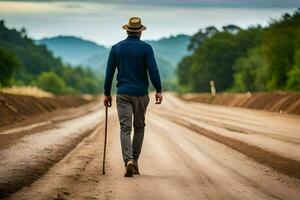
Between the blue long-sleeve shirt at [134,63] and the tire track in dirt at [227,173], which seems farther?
the blue long-sleeve shirt at [134,63]

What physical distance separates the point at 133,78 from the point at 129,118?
62 centimetres

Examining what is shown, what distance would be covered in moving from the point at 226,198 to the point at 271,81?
66165 mm

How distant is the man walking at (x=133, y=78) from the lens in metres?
11.2

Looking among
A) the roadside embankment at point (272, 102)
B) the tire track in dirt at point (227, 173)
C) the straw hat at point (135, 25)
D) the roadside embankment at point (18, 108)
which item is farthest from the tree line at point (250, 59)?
the straw hat at point (135, 25)

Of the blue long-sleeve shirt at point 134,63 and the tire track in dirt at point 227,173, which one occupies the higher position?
the blue long-sleeve shirt at point 134,63

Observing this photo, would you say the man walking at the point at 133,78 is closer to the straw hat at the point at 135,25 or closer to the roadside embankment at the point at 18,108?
the straw hat at the point at 135,25

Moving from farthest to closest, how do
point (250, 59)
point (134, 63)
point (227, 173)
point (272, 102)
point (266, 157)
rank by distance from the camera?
point (250, 59) → point (272, 102) → point (266, 157) → point (134, 63) → point (227, 173)

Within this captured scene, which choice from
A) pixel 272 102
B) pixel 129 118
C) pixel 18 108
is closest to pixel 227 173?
pixel 129 118

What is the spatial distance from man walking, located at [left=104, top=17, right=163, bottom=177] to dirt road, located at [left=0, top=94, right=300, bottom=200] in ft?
2.10

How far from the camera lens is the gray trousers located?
11188 millimetres

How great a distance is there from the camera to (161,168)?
11.7 metres

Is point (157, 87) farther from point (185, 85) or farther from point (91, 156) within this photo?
point (185, 85)

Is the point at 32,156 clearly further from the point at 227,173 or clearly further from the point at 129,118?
the point at 227,173

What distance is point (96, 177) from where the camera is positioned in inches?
406
